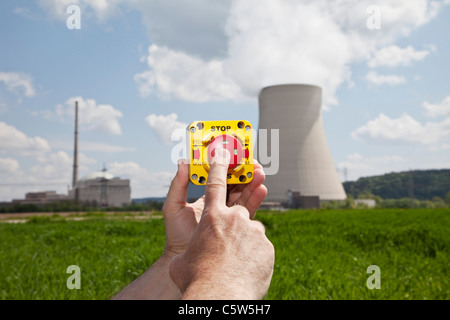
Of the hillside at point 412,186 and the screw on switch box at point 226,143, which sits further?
the hillside at point 412,186

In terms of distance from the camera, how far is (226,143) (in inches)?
32.1

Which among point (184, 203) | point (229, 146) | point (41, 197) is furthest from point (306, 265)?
point (41, 197)

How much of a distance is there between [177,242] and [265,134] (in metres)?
0.51

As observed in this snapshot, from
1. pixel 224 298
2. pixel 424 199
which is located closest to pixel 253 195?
pixel 224 298

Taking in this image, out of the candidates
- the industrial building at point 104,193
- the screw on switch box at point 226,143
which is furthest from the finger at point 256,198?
the industrial building at point 104,193

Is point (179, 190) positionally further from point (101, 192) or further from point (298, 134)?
point (101, 192)

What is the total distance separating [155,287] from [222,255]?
61 centimetres

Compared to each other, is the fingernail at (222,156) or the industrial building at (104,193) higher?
the fingernail at (222,156)

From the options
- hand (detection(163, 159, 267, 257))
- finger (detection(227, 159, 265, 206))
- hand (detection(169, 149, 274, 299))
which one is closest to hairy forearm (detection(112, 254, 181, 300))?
hand (detection(163, 159, 267, 257))

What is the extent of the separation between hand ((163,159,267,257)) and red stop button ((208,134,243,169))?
68 mm

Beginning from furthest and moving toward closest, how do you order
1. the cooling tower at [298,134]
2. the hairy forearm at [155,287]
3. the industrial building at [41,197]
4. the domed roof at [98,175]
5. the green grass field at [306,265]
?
the domed roof at [98,175], the industrial building at [41,197], the cooling tower at [298,134], the green grass field at [306,265], the hairy forearm at [155,287]

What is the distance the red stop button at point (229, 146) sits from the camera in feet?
2.66

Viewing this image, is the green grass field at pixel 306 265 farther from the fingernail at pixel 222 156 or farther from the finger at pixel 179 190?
the fingernail at pixel 222 156
